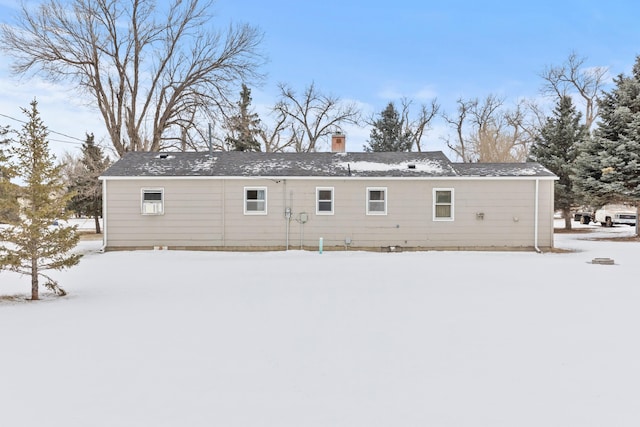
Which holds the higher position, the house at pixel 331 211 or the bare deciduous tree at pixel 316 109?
the bare deciduous tree at pixel 316 109

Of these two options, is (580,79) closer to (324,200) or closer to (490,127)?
(490,127)

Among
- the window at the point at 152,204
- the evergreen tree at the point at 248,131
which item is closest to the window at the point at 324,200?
the window at the point at 152,204

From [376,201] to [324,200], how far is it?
6.47ft

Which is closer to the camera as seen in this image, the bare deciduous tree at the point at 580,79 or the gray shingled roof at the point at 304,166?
the gray shingled roof at the point at 304,166

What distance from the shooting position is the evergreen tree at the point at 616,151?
19281 millimetres

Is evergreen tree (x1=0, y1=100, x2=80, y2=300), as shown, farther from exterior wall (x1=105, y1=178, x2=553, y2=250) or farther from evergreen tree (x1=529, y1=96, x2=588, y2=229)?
evergreen tree (x1=529, y1=96, x2=588, y2=229)

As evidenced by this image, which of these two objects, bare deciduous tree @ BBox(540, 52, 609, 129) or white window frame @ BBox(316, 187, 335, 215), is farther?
bare deciduous tree @ BBox(540, 52, 609, 129)

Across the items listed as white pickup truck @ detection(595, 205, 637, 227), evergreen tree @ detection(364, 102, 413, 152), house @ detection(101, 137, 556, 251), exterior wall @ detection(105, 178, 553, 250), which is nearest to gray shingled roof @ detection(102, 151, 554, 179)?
house @ detection(101, 137, 556, 251)

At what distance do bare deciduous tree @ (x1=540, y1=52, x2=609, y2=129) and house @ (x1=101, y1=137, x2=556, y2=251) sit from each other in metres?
23.7

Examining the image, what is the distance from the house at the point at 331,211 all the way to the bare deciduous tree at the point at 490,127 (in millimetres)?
24749

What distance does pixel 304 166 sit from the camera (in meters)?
16.2

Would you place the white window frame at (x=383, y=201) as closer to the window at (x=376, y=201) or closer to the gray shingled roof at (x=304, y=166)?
the window at (x=376, y=201)

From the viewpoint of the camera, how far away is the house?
49.8ft

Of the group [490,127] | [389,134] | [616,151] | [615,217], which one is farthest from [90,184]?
[615,217]
